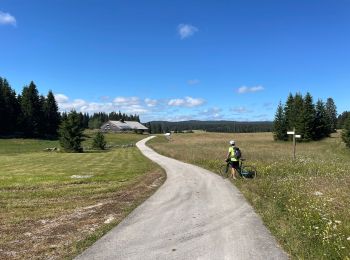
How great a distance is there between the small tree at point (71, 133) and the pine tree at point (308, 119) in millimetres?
47216

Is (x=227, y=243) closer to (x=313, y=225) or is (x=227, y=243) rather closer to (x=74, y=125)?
(x=313, y=225)

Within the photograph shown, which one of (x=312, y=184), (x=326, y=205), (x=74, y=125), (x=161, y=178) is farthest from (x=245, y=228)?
(x=74, y=125)

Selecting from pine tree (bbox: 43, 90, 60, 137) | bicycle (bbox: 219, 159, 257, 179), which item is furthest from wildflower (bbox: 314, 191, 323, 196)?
pine tree (bbox: 43, 90, 60, 137)

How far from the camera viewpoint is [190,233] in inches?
375

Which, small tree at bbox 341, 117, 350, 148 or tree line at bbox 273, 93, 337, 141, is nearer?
small tree at bbox 341, 117, 350, 148

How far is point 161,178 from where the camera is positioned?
22.1m

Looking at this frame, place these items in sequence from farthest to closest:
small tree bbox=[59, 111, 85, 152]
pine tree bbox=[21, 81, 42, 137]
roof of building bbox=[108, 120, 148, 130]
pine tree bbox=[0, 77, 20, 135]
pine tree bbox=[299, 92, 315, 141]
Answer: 1. roof of building bbox=[108, 120, 148, 130]
2. pine tree bbox=[21, 81, 42, 137]
3. pine tree bbox=[0, 77, 20, 135]
4. pine tree bbox=[299, 92, 315, 141]
5. small tree bbox=[59, 111, 85, 152]

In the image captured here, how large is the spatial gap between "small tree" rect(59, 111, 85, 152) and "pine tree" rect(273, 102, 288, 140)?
49.7 metres

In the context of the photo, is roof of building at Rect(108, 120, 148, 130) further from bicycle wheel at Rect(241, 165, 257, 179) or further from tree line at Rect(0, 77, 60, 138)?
bicycle wheel at Rect(241, 165, 257, 179)

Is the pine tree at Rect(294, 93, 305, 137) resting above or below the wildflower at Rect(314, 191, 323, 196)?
above

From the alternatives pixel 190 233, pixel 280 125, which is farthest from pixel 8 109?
pixel 190 233

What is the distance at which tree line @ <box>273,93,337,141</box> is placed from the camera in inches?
3364

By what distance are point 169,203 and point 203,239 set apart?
15.8 feet

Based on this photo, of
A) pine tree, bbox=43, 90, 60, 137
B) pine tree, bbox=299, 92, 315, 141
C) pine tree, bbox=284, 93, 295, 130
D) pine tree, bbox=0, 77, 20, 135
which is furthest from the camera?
pine tree, bbox=43, 90, 60, 137
